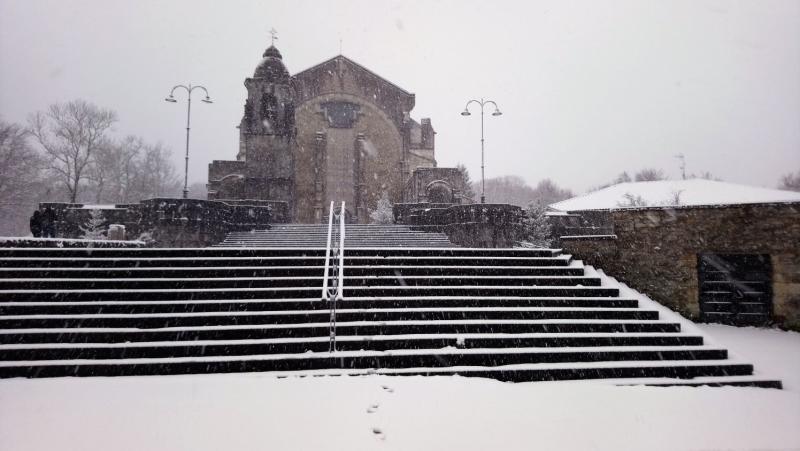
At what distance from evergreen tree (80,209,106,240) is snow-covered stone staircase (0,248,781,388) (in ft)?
22.0

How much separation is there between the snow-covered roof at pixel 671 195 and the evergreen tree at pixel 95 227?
26.9 metres

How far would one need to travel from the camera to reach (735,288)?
8523mm

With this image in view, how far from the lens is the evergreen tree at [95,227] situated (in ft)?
44.1

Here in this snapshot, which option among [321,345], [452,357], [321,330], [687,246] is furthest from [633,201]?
[321,345]

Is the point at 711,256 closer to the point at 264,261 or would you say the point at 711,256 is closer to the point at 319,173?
the point at 264,261

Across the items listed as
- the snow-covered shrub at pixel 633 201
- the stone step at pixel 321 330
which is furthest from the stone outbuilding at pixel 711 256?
the snow-covered shrub at pixel 633 201

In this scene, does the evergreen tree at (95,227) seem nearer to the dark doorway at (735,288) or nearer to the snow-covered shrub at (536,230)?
the snow-covered shrub at (536,230)

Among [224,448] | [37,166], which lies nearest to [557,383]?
[224,448]

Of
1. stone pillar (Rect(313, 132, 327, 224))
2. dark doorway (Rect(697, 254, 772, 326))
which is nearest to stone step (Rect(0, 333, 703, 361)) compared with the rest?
dark doorway (Rect(697, 254, 772, 326))

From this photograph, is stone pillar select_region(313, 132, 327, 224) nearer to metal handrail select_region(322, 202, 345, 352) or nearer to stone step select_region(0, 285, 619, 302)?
metal handrail select_region(322, 202, 345, 352)

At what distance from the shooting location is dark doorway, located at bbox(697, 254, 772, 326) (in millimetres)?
8328

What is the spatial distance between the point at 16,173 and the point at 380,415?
125 ft

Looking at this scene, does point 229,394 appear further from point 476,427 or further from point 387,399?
point 476,427

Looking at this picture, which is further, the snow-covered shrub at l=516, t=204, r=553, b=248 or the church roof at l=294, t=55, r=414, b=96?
the church roof at l=294, t=55, r=414, b=96
